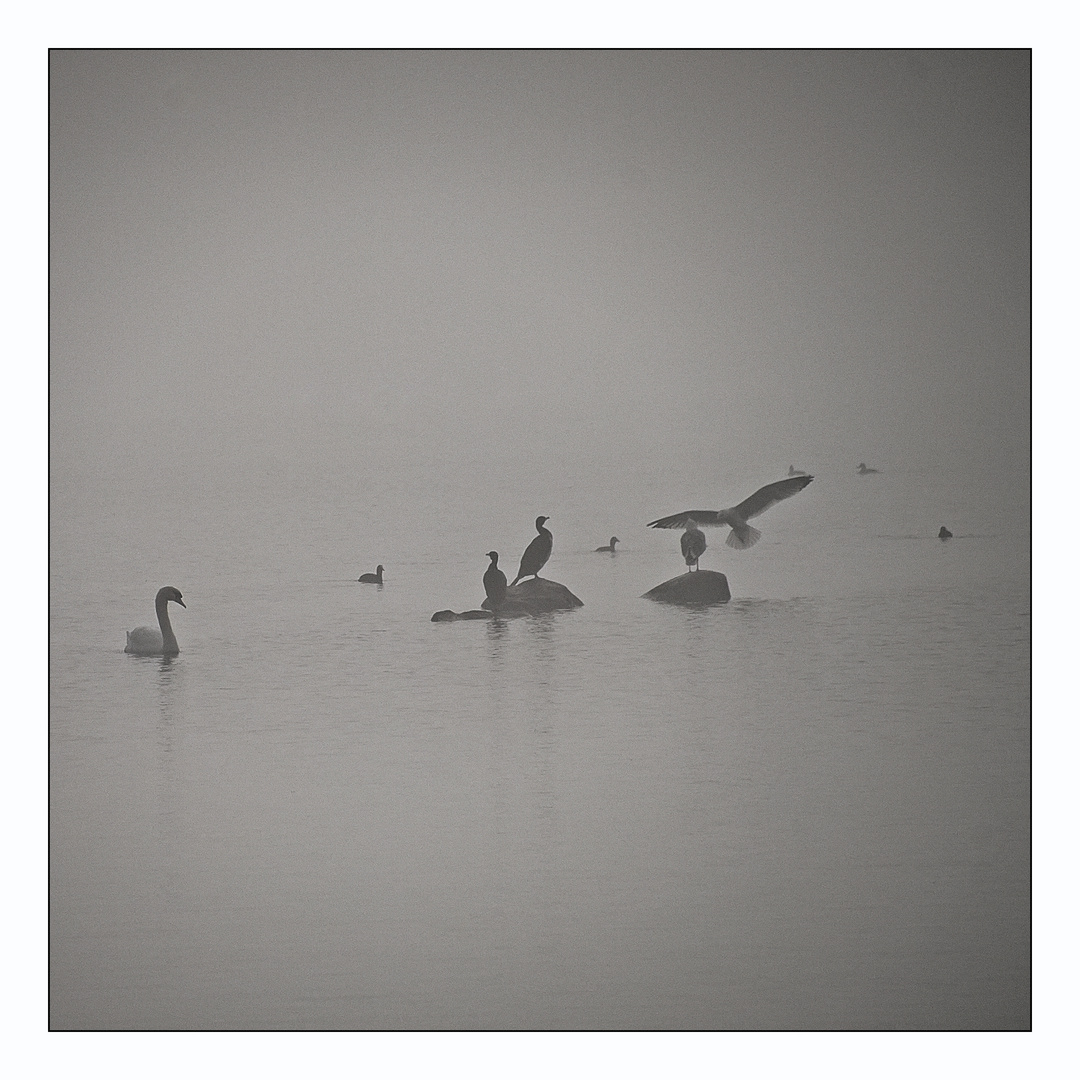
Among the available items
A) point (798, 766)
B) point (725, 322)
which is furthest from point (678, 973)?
point (725, 322)

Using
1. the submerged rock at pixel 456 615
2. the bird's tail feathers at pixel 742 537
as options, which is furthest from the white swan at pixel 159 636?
the bird's tail feathers at pixel 742 537

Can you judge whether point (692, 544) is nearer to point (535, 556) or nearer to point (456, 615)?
point (535, 556)

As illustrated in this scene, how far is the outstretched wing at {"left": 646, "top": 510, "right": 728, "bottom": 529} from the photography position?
11.4 ft

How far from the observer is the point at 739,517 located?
137 inches

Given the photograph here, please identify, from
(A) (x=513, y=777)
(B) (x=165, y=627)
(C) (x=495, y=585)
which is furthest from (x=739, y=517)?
(B) (x=165, y=627)

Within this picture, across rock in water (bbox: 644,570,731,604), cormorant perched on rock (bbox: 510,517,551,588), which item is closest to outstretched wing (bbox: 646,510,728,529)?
rock in water (bbox: 644,570,731,604)

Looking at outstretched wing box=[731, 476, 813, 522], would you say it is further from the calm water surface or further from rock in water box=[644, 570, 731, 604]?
rock in water box=[644, 570, 731, 604]

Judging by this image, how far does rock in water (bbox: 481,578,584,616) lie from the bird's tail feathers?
1.41 ft

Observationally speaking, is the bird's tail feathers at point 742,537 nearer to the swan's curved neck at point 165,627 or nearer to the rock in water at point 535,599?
the rock in water at point 535,599

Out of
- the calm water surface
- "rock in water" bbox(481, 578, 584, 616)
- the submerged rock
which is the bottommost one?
the calm water surface

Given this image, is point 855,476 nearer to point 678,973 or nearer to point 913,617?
point 913,617

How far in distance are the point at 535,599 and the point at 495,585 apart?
0.36 feet

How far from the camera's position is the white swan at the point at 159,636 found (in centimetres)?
341

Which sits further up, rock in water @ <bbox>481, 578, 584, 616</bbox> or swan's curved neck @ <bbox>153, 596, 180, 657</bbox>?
rock in water @ <bbox>481, 578, 584, 616</bbox>
